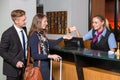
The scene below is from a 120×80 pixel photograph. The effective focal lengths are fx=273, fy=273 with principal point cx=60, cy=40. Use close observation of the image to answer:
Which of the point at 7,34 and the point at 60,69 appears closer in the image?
the point at 7,34

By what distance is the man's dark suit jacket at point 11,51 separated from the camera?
11.2 feet

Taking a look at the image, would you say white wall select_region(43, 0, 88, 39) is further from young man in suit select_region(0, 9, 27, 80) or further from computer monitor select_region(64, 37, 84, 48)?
young man in suit select_region(0, 9, 27, 80)

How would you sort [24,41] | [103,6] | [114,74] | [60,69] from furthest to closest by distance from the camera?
1. [103,6]
2. [60,69]
3. [24,41]
4. [114,74]

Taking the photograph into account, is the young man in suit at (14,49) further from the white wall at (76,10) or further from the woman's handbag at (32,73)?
the white wall at (76,10)

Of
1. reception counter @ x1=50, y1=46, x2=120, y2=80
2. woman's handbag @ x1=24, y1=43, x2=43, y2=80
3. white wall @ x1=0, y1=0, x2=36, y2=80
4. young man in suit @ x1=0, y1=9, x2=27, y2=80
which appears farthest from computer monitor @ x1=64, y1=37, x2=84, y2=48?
white wall @ x1=0, y1=0, x2=36, y2=80

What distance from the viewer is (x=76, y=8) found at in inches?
286

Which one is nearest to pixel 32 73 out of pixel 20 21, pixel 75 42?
pixel 20 21

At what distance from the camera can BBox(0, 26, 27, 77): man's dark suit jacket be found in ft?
11.2

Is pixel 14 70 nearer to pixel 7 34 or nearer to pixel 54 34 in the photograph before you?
pixel 7 34

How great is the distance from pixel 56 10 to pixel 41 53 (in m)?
4.40

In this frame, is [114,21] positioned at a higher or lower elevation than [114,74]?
higher

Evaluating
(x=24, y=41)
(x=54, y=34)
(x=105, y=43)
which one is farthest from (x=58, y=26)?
(x=24, y=41)

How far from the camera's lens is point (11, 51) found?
11.4 ft

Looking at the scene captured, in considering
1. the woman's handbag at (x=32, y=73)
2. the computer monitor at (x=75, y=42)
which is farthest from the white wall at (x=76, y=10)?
the woman's handbag at (x=32, y=73)
